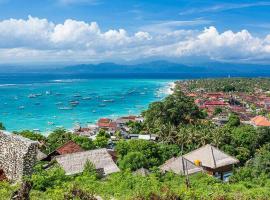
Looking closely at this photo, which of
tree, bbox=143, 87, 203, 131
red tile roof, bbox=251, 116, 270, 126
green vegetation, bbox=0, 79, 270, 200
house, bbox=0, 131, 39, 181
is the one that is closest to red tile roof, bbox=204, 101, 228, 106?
red tile roof, bbox=251, 116, 270, 126

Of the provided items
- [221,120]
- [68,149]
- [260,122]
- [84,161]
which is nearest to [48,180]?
[84,161]

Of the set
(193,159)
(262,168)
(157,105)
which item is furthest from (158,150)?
(157,105)

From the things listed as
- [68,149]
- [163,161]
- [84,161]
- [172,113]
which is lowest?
[163,161]

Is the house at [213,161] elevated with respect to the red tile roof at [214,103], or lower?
elevated

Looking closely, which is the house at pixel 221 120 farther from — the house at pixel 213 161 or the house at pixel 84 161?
the house at pixel 84 161

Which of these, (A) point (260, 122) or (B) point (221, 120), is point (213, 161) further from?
(A) point (260, 122)

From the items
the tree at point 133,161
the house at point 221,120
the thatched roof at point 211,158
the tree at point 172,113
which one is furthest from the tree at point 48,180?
the house at point 221,120
